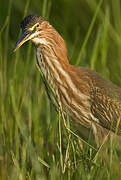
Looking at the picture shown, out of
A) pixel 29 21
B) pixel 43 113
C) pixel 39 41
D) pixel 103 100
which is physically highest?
pixel 29 21

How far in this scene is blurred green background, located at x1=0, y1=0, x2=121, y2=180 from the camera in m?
2.64

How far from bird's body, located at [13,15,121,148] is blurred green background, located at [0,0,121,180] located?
7.5 inches

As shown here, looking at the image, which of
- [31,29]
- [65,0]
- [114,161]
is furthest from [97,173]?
[65,0]

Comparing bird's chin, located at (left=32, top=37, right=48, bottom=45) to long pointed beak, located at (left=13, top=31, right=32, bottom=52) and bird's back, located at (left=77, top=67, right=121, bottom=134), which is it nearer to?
long pointed beak, located at (left=13, top=31, right=32, bottom=52)

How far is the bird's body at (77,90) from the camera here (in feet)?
10.4

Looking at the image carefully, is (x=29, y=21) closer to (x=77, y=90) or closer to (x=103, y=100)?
(x=77, y=90)

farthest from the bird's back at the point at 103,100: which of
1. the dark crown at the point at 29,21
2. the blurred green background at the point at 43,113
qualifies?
the dark crown at the point at 29,21

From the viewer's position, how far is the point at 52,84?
129 inches

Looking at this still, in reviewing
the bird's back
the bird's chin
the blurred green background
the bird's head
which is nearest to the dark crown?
the bird's head

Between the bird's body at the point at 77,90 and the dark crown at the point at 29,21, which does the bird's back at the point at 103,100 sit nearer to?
the bird's body at the point at 77,90

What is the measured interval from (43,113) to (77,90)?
0.76 metres

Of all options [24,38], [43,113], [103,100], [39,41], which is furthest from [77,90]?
[43,113]

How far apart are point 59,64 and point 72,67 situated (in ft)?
0.48

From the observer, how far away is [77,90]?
10.8 ft
